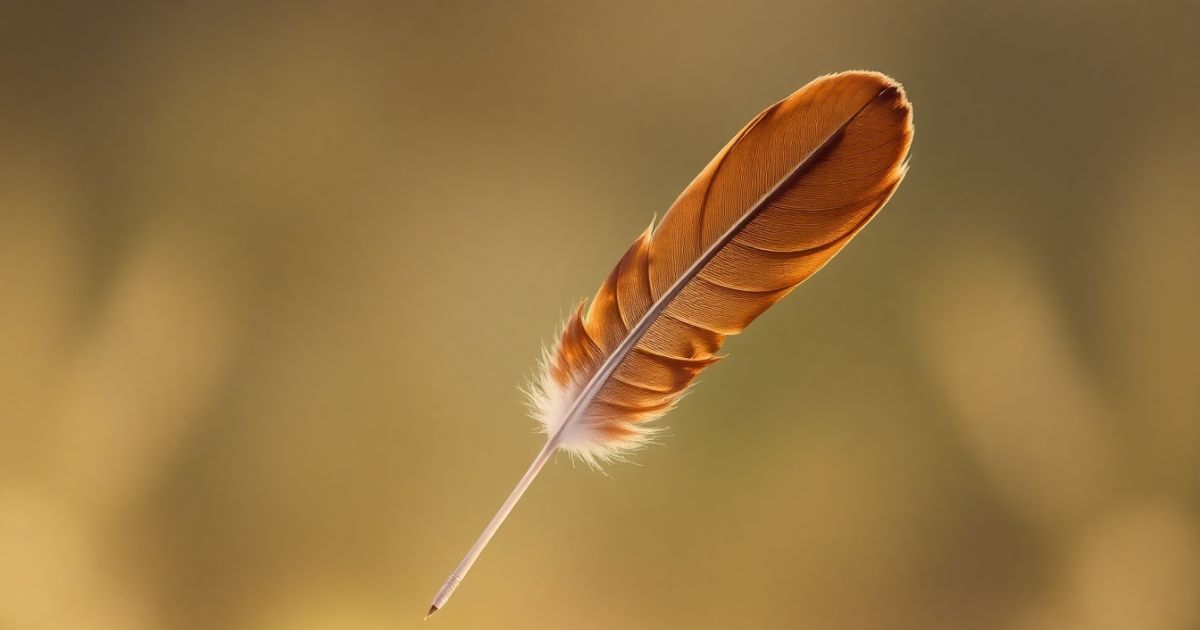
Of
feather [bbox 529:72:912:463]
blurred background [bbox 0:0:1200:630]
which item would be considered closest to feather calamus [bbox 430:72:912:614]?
feather [bbox 529:72:912:463]

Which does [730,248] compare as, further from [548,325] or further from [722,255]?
[548,325]

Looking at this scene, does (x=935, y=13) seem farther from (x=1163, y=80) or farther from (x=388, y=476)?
(x=388, y=476)

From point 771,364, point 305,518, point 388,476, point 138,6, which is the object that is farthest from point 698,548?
point 138,6

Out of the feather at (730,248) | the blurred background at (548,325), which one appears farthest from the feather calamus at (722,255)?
the blurred background at (548,325)

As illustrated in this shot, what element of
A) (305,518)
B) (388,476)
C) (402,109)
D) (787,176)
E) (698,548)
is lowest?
(305,518)

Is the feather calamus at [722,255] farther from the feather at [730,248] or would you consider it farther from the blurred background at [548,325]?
the blurred background at [548,325]

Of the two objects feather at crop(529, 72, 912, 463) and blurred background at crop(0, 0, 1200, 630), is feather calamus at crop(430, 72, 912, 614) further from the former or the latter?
blurred background at crop(0, 0, 1200, 630)

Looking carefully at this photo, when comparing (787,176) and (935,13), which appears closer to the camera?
(787,176)

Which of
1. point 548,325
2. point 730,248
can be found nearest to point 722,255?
point 730,248
